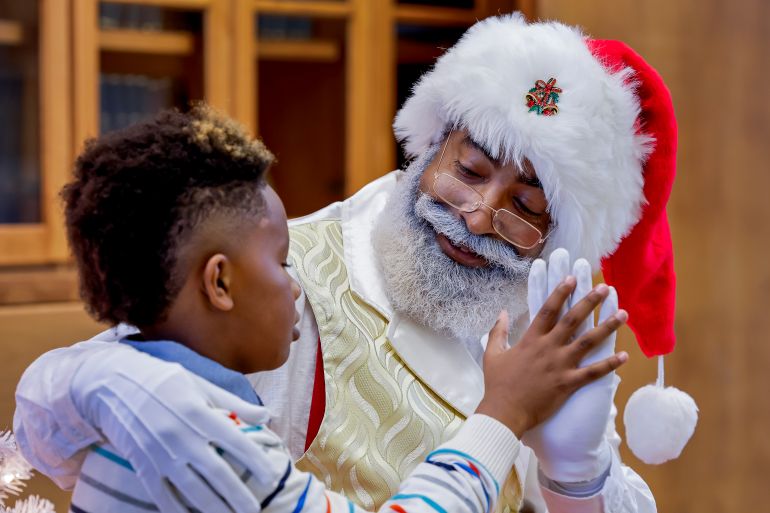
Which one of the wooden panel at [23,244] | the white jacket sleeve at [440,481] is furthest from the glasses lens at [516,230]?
the wooden panel at [23,244]

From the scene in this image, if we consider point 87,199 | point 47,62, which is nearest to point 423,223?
point 87,199

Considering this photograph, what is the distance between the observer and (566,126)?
1.30 metres

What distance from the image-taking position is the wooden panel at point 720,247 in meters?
2.62

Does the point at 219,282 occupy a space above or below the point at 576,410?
above

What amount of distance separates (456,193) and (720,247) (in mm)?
1594

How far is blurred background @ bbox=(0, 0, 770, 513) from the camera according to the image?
2.13 metres

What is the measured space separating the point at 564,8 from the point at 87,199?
6.31 ft

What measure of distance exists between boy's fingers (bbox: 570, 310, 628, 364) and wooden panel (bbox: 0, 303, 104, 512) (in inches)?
29.5

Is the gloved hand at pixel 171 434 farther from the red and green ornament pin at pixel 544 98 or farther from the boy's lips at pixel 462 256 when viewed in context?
the red and green ornament pin at pixel 544 98

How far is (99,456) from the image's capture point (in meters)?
0.73

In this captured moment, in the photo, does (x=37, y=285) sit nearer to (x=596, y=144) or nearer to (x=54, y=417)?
(x=596, y=144)

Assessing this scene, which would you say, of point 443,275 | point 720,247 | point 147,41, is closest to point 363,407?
point 443,275

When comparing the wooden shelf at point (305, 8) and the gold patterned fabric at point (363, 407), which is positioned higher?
the wooden shelf at point (305, 8)

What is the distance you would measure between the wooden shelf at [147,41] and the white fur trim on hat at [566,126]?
3.65ft
